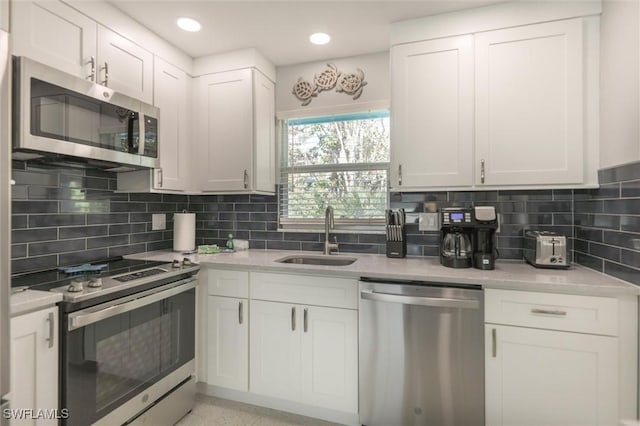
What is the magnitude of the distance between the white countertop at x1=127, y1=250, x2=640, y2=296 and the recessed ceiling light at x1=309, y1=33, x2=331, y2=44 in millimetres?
1592

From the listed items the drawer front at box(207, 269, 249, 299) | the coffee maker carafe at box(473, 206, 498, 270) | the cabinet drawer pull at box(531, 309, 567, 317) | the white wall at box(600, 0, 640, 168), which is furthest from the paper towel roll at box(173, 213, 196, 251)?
the white wall at box(600, 0, 640, 168)

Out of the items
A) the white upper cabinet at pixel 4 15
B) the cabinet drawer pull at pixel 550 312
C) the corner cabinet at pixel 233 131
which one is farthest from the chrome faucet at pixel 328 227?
the white upper cabinet at pixel 4 15

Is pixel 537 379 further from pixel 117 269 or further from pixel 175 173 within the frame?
pixel 175 173

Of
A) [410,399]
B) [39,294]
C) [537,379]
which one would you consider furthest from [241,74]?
[537,379]

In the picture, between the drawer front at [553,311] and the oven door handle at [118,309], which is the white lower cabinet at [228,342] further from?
the drawer front at [553,311]

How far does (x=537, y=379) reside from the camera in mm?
1545

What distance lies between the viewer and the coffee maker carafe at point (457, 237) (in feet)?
6.07

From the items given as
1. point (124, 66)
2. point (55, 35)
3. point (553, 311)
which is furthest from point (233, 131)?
point (553, 311)

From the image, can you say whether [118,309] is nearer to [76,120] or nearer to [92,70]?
[76,120]

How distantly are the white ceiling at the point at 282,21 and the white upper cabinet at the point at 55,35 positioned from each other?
11.7 inches

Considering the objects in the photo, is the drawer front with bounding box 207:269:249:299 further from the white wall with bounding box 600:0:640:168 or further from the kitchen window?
the white wall with bounding box 600:0:640:168

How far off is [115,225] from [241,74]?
1.45 m

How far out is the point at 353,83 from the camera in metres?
2.53

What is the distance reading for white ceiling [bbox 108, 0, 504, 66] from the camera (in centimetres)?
190
